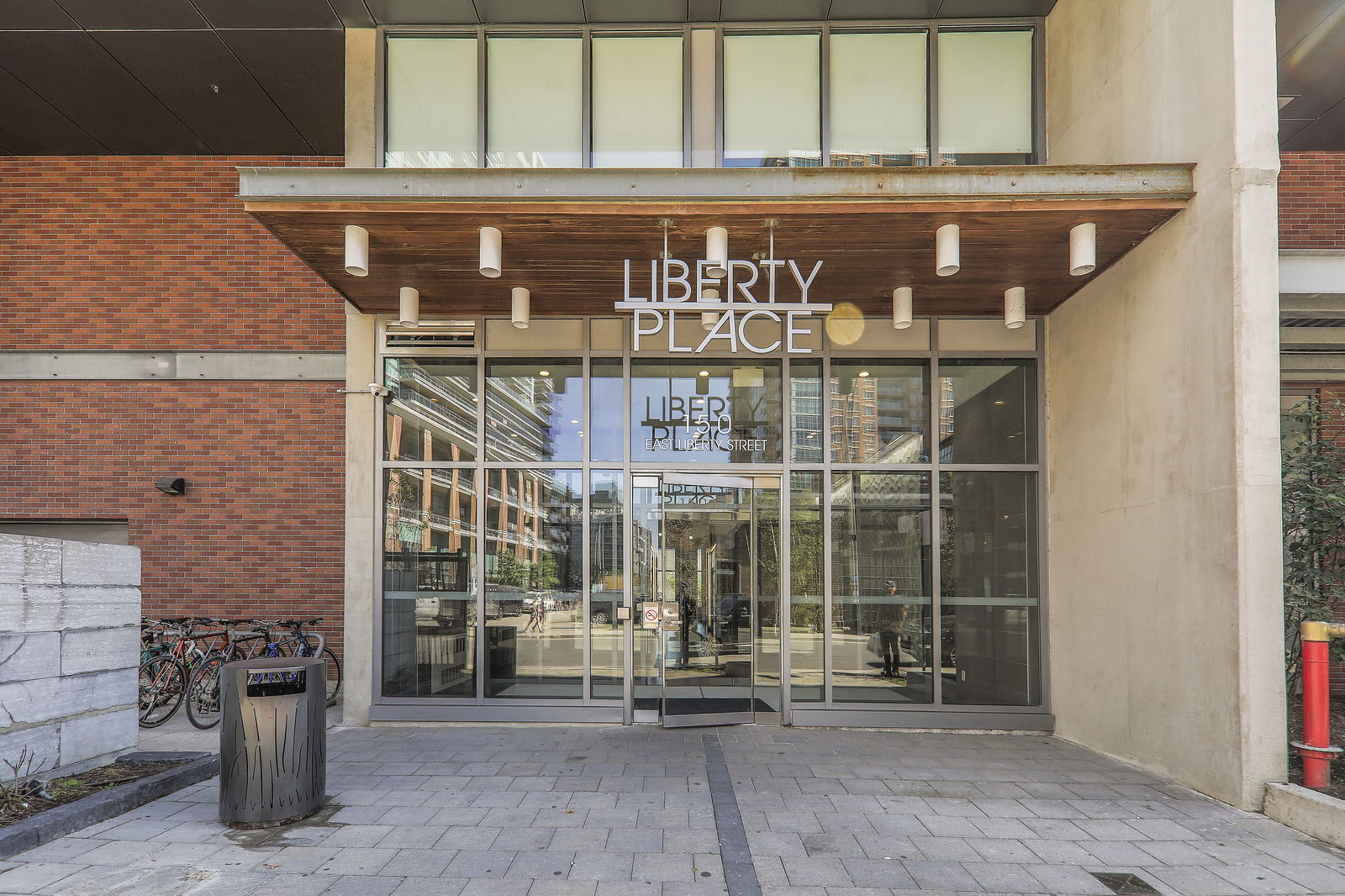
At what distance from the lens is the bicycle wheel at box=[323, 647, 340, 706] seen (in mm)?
9836

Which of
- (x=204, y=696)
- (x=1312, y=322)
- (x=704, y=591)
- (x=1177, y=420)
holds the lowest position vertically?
(x=204, y=696)

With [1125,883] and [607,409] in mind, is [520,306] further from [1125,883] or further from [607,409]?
[1125,883]

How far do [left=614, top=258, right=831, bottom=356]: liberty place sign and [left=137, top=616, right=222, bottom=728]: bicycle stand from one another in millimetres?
5906

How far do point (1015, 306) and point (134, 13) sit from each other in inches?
363

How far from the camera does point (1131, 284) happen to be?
23.7 feet

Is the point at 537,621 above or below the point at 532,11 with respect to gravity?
below

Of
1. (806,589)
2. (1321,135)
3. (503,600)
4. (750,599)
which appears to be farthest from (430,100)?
(1321,135)

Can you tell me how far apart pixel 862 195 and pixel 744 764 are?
4755 mm

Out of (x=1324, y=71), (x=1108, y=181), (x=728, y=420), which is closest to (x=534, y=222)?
(x=728, y=420)

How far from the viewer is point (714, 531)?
8.77m

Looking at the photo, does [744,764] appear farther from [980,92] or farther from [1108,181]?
[980,92]

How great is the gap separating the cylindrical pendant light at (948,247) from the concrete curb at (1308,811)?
14.2 feet

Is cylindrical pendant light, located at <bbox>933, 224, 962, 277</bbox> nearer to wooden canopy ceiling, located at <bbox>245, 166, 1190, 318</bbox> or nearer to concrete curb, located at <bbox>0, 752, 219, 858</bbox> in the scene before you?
wooden canopy ceiling, located at <bbox>245, 166, 1190, 318</bbox>

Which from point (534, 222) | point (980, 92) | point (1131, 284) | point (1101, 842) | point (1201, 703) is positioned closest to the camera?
point (1101, 842)
